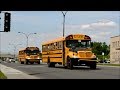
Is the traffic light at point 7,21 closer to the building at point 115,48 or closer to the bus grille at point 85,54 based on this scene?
the bus grille at point 85,54

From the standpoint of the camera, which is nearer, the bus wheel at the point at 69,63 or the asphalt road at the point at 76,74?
the asphalt road at the point at 76,74

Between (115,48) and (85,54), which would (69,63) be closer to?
(85,54)

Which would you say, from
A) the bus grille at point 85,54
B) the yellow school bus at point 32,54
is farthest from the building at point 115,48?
the bus grille at point 85,54

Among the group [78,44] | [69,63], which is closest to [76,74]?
[69,63]

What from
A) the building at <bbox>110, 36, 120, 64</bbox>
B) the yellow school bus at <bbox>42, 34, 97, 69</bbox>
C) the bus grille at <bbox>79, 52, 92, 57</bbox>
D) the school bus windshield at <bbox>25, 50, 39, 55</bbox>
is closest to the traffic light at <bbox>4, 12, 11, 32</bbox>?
the yellow school bus at <bbox>42, 34, 97, 69</bbox>

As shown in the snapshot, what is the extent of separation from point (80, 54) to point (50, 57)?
26.2ft

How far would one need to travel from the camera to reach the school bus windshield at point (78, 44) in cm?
3547

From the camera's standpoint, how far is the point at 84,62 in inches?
1366

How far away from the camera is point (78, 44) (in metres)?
35.5

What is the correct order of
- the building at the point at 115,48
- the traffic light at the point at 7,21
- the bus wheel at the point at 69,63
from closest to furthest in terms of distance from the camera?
the traffic light at the point at 7,21
the bus wheel at the point at 69,63
the building at the point at 115,48

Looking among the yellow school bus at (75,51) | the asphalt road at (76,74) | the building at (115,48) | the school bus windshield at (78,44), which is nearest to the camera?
the asphalt road at (76,74)

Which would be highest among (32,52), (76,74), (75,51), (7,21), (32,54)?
(7,21)

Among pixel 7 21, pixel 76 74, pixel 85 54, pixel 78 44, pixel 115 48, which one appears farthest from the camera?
pixel 115 48
